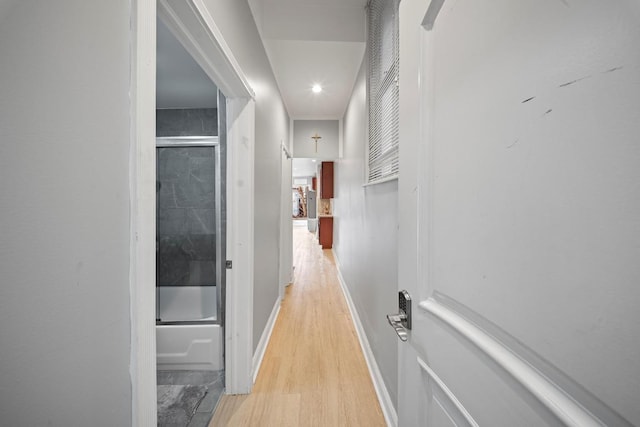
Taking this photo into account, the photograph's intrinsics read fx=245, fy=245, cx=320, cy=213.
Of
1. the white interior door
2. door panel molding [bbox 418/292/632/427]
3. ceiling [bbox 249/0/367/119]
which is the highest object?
ceiling [bbox 249/0/367/119]

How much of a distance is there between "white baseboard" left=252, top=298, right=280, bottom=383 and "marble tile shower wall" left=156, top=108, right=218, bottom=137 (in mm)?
1976

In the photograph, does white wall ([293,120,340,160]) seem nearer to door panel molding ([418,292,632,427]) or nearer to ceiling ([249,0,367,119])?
ceiling ([249,0,367,119])

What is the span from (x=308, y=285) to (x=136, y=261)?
334cm

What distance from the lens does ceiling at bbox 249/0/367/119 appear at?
2043 millimetres

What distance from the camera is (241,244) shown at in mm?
1596

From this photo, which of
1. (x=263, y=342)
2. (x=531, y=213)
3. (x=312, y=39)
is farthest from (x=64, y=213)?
(x=312, y=39)

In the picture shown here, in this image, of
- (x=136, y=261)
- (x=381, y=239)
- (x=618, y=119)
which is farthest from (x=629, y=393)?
(x=381, y=239)

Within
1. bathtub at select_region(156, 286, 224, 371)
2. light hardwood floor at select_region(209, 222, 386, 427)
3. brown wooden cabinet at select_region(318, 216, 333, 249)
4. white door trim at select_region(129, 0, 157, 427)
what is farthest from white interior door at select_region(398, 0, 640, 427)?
brown wooden cabinet at select_region(318, 216, 333, 249)

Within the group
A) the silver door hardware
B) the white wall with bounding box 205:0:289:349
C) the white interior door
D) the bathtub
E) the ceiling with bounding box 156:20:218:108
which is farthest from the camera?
the bathtub

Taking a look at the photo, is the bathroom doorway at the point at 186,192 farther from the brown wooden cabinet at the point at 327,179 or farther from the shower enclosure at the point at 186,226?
the brown wooden cabinet at the point at 327,179

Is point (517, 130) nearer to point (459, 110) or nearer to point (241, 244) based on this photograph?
point (459, 110)

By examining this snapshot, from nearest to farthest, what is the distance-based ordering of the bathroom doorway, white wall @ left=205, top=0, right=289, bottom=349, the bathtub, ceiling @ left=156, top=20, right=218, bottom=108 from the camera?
1. white wall @ left=205, top=0, right=289, bottom=349
2. ceiling @ left=156, top=20, right=218, bottom=108
3. the bathtub
4. the bathroom doorway

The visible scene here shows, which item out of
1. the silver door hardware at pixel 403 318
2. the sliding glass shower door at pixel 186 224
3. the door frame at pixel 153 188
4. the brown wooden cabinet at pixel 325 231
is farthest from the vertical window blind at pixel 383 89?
the brown wooden cabinet at pixel 325 231

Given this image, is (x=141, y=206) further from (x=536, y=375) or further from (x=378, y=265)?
(x=378, y=265)
